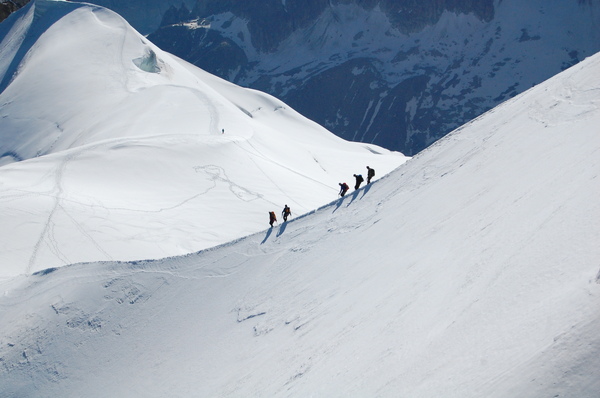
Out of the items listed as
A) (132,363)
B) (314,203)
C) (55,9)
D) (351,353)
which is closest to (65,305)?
(132,363)

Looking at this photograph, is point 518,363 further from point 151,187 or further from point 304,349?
point 151,187

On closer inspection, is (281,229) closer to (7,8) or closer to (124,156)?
(124,156)

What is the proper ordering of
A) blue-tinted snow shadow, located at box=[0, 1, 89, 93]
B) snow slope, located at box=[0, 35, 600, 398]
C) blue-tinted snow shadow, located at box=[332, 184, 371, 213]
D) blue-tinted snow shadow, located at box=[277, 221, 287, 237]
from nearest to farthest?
1. snow slope, located at box=[0, 35, 600, 398]
2. blue-tinted snow shadow, located at box=[277, 221, 287, 237]
3. blue-tinted snow shadow, located at box=[332, 184, 371, 213]
4. blue-tinted snow shadow, located at box=[0, 1, 89, 93]

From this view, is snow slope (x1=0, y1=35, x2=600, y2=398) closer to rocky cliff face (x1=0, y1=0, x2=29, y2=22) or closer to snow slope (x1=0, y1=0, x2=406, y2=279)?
snow slope (x1=0, y1=0, x2=406, y2=279)

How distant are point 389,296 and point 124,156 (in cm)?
2418

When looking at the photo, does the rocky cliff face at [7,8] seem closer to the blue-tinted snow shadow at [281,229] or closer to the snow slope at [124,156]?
the snow slope at [124,156]

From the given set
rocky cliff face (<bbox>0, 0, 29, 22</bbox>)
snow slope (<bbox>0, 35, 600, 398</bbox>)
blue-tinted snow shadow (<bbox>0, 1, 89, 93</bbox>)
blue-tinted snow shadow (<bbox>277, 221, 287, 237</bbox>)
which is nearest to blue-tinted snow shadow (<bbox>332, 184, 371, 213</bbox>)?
snow slope (<bbox>0, 35, 600, 398</bbox>)

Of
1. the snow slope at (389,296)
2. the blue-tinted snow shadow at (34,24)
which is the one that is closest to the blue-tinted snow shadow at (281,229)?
the snow slope at (389,296)

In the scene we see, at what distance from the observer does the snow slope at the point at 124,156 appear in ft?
87.9

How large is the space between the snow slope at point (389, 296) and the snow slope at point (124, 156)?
537 centimetres

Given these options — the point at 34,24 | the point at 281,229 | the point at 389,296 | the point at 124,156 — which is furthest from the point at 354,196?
the point at 34,24

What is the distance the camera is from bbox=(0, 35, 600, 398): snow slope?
9922 millimetres

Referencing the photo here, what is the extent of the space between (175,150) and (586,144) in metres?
26.1

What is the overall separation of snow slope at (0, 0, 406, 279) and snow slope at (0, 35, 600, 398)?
212 inches
